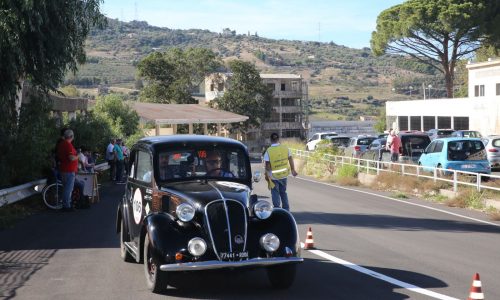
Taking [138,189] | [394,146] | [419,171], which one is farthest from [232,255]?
[394,146]

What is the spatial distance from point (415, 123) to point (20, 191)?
5911cm

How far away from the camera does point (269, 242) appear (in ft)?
30.6

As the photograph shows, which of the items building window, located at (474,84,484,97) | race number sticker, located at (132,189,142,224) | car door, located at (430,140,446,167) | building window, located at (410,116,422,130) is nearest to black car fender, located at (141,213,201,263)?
race number sticker, located at (132,189,142,224)

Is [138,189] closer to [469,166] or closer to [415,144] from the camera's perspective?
[469,166]

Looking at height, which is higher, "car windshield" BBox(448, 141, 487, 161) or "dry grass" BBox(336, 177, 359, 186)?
"car windshield" BBox(448, 141, 487, 161)

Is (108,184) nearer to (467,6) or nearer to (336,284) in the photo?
(336,284)

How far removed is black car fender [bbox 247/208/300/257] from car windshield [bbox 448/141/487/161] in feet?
60.1

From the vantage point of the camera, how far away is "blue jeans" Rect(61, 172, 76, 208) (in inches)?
752

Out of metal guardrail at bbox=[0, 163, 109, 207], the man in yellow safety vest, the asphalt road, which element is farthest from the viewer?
metal guardrail at bbox=[0, 163, 109, 207]

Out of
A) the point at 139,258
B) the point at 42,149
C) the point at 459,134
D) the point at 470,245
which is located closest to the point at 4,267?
the point at 139,258

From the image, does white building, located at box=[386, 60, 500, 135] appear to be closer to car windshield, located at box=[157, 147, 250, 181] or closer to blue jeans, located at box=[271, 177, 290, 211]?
blue jeans, located at box=[271, 177, 290, 211]

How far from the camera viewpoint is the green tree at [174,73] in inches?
3681

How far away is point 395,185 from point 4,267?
62.4ft

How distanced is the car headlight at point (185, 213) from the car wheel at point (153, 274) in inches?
21.3
